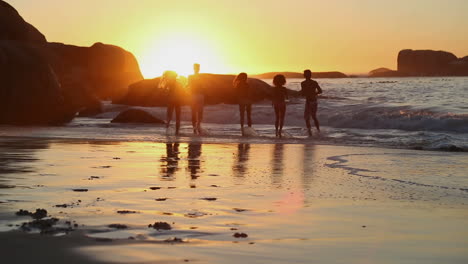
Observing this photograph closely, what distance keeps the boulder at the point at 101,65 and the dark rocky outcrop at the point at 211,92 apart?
11808mm

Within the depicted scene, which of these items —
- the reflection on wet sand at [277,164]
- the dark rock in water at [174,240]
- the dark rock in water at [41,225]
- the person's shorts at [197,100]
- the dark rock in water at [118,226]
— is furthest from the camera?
the person's shorts at [197,100]

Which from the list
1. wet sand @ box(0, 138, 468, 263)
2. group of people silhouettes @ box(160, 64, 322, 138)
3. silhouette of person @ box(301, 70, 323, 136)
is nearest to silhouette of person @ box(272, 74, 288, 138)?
group of people silhouettes @ box(160, 64, 322, 138)

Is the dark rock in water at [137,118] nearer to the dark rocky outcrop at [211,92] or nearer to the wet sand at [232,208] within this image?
the dark rocky outcrop at [211,92]

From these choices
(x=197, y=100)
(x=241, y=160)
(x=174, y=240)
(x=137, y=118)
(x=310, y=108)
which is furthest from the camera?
(x=137, y=118)

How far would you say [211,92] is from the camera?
4038 centimetres

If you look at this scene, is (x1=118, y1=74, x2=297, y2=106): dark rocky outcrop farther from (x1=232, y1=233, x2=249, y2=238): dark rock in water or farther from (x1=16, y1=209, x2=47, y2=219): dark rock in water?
(x1=232, y1=233, x2=249, y2=238): dark rock in water

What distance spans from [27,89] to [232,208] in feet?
60.1

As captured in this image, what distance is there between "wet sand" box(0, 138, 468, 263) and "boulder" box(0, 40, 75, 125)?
11441mm

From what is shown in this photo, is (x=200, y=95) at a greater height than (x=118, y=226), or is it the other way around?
(x=200, y=95)

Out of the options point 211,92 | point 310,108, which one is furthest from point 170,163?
point 211,92

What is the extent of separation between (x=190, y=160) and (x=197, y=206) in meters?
5.29

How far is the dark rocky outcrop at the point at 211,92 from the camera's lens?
132 ft

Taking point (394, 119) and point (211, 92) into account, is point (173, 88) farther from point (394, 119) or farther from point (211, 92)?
point (211, 92)

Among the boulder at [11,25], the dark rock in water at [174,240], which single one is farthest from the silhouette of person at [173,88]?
the dark rock in water at [174,240]
